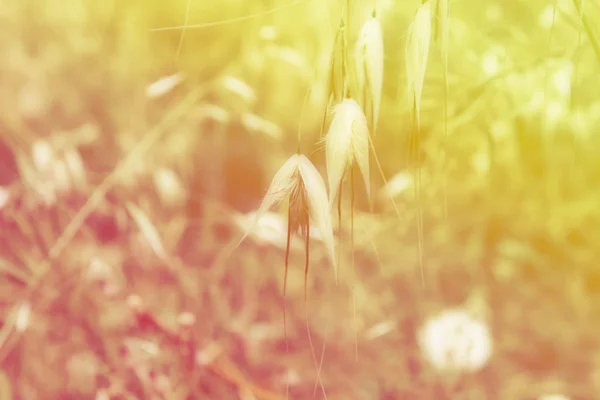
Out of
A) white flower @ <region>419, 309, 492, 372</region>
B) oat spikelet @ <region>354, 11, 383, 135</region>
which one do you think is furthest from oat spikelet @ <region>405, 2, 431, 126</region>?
white flower @ <region>419, 309, 492, 372</region>

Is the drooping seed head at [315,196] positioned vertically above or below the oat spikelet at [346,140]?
below

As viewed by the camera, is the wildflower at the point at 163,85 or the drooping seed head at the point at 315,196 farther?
the wildflower at the point at 163,85

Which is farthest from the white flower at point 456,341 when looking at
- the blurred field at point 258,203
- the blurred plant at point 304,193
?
the blurred plant at point 304,193

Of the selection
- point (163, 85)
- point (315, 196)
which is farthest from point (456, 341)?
point (163, 85)

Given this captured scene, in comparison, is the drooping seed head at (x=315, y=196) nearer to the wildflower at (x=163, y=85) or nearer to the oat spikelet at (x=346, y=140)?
the oat spikelet at (x=346, y=140)

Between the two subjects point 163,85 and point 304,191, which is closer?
point 304,191

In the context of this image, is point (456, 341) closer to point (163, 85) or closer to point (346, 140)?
point (346, 140)

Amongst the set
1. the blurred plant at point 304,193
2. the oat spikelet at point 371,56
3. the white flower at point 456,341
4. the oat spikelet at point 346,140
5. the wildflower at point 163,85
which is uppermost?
the oat spikelet at point 371,56

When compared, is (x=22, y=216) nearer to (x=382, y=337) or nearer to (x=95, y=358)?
(x=95, y=358)
